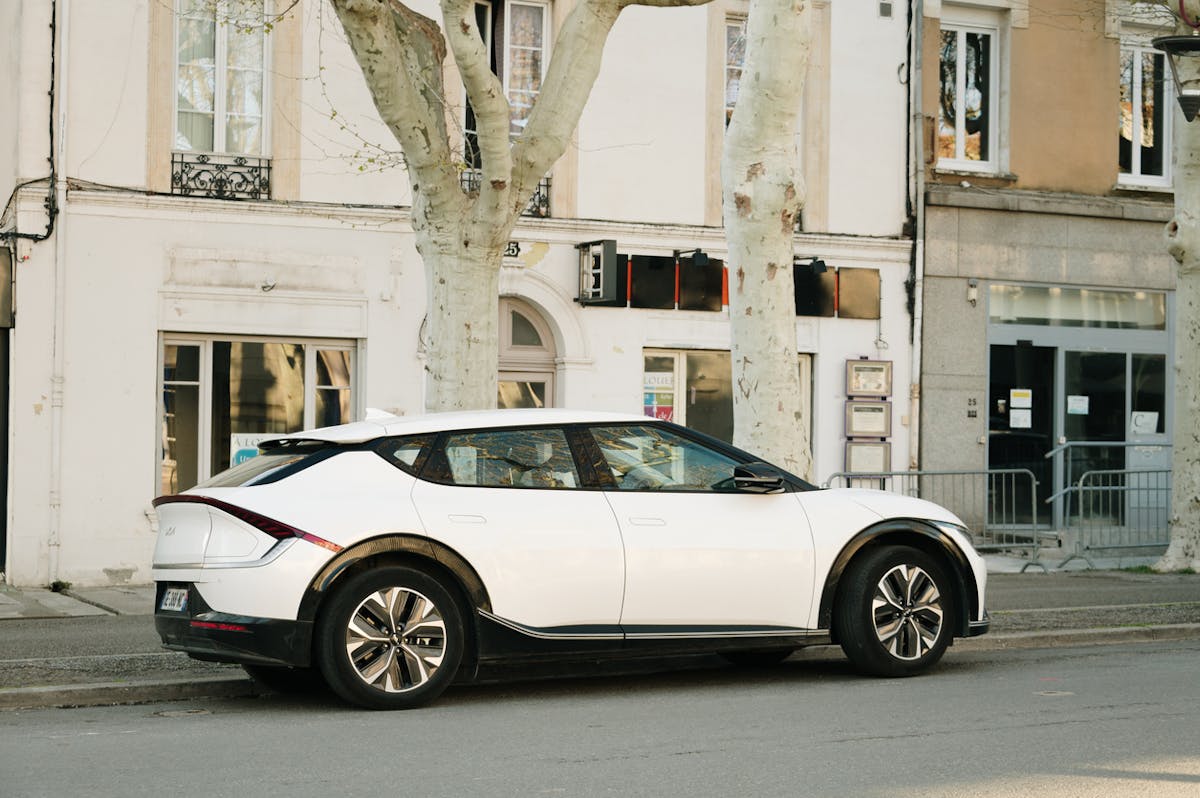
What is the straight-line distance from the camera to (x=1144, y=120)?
2155 cm

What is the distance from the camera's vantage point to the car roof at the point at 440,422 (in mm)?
8328

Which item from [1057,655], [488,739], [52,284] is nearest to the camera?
[488,739]

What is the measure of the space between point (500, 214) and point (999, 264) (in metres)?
10.3

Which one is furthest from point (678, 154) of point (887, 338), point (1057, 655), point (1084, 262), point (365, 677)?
point (365, 677)

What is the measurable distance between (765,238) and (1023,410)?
9830 mm

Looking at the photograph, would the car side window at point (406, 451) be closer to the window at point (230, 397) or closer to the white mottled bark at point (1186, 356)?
the window at point (230, 397)

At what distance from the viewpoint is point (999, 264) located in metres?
20.5

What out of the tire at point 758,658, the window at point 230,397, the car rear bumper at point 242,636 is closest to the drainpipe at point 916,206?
the window at point 230,397

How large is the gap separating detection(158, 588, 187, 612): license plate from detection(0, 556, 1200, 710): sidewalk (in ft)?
2.23

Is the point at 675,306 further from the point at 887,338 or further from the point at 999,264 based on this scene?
the point at 999,264

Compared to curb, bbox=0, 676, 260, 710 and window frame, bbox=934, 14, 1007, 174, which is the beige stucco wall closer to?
window frame, bbox=934, 14, 1007, 174

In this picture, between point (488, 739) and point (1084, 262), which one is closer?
point (488, 739)

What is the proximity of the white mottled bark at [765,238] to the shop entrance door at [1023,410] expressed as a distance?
9.20 meters

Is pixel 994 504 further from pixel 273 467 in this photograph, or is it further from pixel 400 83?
pixel 273 467
